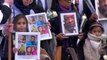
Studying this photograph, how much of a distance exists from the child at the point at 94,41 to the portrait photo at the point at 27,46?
3.12 ft

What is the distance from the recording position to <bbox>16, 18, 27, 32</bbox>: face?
4.70m

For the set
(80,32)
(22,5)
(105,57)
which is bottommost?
(105,57)

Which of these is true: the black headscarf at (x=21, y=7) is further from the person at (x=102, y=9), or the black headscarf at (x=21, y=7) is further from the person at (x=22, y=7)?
the person at (x=102, y=9)

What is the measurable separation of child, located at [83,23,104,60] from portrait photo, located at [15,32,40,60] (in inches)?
37.4

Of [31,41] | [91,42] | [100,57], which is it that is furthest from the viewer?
[91,42]

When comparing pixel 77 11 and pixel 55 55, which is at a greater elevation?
pixel 77 11

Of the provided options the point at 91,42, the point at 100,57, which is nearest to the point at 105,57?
the point at 100,57

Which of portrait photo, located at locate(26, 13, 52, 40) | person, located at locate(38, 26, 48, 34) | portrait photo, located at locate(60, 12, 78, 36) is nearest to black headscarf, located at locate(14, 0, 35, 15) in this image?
portrait photo, located at locate(26, 13, 52, 40)

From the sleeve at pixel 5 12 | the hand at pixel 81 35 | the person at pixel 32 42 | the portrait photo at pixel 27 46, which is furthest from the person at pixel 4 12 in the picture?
the hand at pixel 81 35

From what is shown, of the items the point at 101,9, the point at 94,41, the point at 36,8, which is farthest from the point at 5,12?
the point at 101,9

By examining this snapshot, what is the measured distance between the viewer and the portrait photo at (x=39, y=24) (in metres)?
4.83

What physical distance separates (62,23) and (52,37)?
0.24 meters

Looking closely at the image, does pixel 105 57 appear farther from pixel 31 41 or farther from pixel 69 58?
pixel 31 41

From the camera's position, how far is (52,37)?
4961 mm
